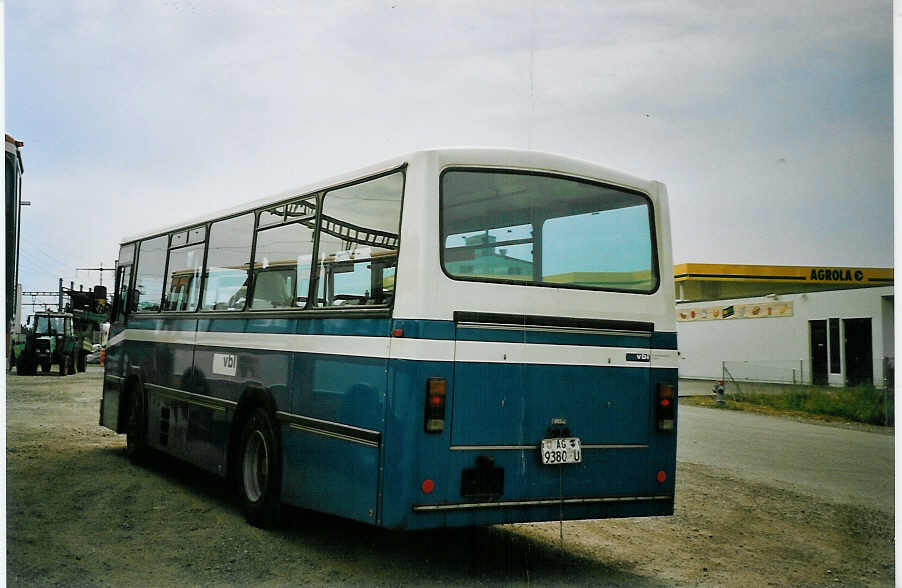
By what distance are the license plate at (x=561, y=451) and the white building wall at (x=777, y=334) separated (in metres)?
14.3

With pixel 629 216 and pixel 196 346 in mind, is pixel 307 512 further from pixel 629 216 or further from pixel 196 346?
pixel 629 216

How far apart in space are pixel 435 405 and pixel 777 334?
26.8m

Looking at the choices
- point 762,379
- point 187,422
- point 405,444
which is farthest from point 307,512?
point 762,379

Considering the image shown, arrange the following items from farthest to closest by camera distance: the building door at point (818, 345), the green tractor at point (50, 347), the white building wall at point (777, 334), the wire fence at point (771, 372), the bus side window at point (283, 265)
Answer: the green tractor at point (50, 347), the building door at point (818, 345), the wire fence at point (771, 372), the white building wall at point (777, 334), the bus side window at point (283, 265)

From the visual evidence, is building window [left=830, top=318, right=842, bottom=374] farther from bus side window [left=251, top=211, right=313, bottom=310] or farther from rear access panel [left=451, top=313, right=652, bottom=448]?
bus side window [left=251, top=211, right=313, bottom=310]

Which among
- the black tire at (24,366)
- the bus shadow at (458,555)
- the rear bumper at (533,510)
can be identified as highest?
the black tire at (24,366)

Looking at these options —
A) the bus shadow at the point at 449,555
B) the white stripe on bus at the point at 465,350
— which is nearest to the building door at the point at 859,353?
the bus shadow at the point at 449,555

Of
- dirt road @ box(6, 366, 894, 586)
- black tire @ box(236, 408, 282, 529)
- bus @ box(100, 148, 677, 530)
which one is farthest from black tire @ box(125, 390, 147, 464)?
bus @ box(100, 148, 677, 530)

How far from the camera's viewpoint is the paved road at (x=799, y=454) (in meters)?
11.0

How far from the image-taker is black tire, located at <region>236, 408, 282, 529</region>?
7.35 meters

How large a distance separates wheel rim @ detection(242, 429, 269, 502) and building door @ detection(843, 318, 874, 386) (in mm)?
16263

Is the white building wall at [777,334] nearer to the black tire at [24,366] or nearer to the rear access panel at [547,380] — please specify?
the rear access panel at [547,380]

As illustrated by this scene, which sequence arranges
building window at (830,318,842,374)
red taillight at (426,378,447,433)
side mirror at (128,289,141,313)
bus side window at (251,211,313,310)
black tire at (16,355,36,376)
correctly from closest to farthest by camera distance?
red taillight at (426,378,447,433)
bus side window at (251,211,313,310)
side mirror at (128,289,141,313)
building window at (830,318,842,374)
black tire at (16,355,36,376)

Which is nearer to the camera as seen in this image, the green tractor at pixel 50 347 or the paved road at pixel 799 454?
the paved road at pixel 799 454
